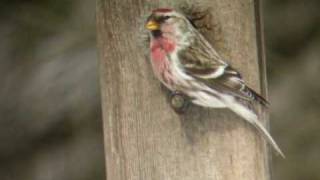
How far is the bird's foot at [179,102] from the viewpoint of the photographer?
2811mm

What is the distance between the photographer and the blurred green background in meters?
4.14

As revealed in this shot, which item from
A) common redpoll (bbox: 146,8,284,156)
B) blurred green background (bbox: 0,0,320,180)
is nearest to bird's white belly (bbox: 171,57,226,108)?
common redpoll (bbox: 146,8,284,156)

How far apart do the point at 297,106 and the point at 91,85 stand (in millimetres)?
661

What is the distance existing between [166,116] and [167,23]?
0.21 metres

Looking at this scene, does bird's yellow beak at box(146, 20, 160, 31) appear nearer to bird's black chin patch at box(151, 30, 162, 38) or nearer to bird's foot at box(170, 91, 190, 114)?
bird's black chin patch at box(151, 30, 162, 38)

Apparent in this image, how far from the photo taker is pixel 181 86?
2795 millimetres

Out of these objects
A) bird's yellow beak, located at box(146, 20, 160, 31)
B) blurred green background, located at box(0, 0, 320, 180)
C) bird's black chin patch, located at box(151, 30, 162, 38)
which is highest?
bird's yellow beak, located at box(146, 20, 160, 31)

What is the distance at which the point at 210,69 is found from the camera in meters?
2.77

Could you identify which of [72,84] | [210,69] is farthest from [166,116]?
[72,84]

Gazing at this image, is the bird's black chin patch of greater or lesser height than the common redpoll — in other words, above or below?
above

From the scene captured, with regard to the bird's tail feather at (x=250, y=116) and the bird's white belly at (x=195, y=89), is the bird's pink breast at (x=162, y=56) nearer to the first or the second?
the bird's white belly at (x=195, y=89)

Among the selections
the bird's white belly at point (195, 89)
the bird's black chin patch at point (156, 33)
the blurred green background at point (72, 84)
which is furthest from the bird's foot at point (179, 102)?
the blurred green background at point (72, 84)

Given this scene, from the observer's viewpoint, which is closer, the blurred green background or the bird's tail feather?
the bird's tail feather

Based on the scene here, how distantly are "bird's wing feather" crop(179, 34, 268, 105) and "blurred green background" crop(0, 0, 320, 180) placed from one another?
1.37 m
